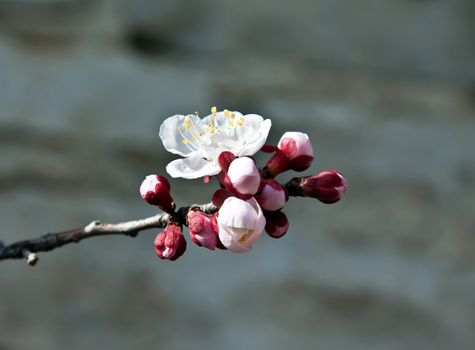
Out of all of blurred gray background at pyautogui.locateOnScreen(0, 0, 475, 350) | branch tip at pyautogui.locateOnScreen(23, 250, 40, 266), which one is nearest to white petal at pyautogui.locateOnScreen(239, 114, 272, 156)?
branch tip at pyautogui.locateOnScreen(23, 250, 40, 266)

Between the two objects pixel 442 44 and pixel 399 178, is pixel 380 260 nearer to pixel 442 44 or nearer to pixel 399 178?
pixel 399 178

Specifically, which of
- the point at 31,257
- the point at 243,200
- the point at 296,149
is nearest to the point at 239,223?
the point at 243,200

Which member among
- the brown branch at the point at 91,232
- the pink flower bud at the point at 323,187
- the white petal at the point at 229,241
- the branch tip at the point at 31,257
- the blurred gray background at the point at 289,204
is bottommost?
the branch tip at the point at 31,257

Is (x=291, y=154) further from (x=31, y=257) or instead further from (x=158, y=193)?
(x=31, y=257)

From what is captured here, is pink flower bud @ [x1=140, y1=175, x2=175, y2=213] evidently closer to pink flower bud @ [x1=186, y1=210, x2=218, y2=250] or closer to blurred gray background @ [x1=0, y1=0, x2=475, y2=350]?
pink flower bud @ [x1=186, y1=210, x2=218, y2=250]

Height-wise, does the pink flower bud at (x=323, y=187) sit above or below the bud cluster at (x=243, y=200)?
above

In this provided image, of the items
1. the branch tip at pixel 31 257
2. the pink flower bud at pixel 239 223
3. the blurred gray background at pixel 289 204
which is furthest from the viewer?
the blurred gray background at pixel 289 204

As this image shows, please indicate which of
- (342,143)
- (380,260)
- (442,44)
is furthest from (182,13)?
(380,260)

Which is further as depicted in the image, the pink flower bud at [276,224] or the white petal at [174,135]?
the white petal at [174,135]

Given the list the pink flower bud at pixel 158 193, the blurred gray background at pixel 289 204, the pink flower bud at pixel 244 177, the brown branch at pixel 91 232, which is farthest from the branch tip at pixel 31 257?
the blurred gray background at pixel 289 204

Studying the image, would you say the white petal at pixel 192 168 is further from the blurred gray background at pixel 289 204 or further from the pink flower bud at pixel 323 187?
the blurred gray background at pixel 289 204
